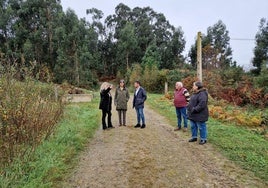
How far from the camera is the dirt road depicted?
14.4ft

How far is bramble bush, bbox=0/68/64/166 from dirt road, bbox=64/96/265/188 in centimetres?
110

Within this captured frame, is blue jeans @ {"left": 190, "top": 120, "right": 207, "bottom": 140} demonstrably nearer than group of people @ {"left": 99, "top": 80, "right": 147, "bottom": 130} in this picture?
Yes

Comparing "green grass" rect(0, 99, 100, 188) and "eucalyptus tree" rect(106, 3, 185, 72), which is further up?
"eucalyptus tree" rect(106, 3, 185, 72)

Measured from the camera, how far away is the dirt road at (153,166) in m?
4.39

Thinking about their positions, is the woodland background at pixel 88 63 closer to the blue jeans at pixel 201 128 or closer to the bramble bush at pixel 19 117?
the bramble bush at pixel 19 117

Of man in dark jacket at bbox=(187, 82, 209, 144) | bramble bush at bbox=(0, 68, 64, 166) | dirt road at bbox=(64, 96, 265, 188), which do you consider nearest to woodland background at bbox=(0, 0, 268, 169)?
bramble bush at bbox=(0, 68, 64, 166)

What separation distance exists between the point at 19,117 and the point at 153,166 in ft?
8.62

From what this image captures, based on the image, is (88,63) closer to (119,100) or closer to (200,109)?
(119,100)

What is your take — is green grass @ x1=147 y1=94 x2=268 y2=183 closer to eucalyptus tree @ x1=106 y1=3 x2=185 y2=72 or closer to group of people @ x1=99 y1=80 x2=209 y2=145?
group of people @ x1=99 y1=80 x2=209 y2=145

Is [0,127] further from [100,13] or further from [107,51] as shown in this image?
[100,13]

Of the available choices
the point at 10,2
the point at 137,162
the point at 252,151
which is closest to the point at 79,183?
the point at 137,162

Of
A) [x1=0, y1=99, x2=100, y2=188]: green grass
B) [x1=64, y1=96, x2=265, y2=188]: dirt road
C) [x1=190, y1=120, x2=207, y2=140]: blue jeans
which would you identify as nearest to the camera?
[x1=0, y1=99, x2=100, y2=188]: green grass

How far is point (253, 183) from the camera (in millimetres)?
4438

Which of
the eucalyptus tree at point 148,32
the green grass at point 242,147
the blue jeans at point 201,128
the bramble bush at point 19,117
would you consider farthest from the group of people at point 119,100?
the eucalyptus tree at point 148,32
